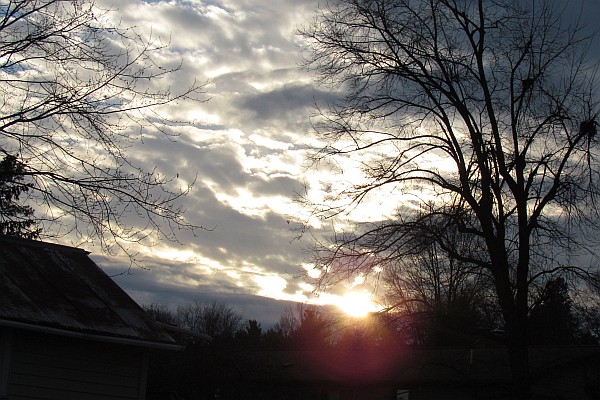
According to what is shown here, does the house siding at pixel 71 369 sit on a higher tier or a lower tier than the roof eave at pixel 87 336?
lower

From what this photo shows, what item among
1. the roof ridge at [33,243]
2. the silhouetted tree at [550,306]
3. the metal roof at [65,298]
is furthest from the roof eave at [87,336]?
the silhouetted tree at [550,306]

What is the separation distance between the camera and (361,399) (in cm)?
2545

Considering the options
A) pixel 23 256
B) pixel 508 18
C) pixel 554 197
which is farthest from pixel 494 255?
pixel 23 256

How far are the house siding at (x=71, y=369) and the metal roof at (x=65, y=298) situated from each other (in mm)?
372

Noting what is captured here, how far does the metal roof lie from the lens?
32.4 ft

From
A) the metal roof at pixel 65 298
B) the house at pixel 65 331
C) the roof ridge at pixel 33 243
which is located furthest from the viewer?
the roof ridge at pixel 33 243

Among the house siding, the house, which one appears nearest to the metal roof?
the house

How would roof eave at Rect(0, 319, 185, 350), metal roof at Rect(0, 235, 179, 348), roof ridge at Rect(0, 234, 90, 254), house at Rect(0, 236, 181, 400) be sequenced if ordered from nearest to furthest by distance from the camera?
roof eave at Rect(0, 319, 185, 350) → house at Rect(0, 236, 181, 400) → metal roof at Rect(0, 235, 179, 348) → roof ridge at Rect(0, 234, 90, 254)

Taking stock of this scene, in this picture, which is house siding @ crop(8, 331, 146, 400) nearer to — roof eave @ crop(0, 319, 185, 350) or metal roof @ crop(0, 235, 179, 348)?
metal roof @ crop(0, 235, 179, 348)

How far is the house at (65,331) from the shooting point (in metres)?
9.76

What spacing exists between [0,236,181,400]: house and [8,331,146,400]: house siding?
0.01 m

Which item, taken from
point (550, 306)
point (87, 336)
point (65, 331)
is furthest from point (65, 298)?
point (550, 306)

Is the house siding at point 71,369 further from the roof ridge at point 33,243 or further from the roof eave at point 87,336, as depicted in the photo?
the roof ridge at point 33,243

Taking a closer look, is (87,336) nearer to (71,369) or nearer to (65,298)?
(71,369)
